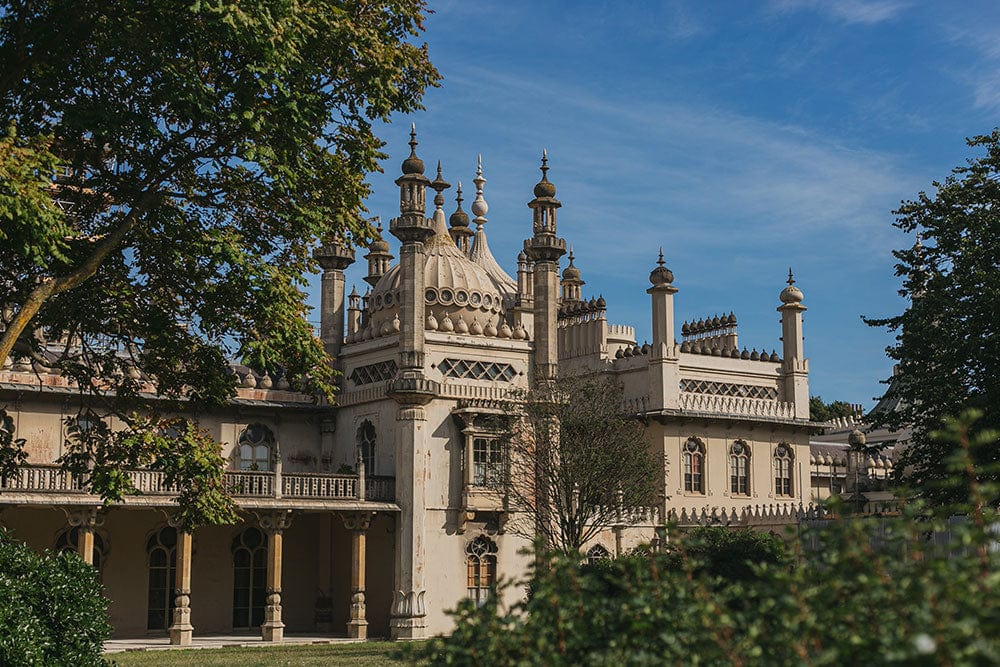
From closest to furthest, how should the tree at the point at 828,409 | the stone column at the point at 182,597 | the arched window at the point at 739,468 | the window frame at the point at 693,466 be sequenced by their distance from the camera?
the stone column at the point at 182,597 → the window frame at the point at 693,466 → the arched window at the point at 739,468 → the tree at the point at 828,409

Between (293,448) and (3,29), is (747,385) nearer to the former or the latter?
(293,448)

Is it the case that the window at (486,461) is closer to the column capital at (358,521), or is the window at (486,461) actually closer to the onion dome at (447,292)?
the column capital at (358,521)

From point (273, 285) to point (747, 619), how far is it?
10.5 m

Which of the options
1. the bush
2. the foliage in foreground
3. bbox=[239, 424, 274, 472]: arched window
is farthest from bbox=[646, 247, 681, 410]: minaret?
the foliage in foreground

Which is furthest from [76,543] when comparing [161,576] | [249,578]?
[249,578]

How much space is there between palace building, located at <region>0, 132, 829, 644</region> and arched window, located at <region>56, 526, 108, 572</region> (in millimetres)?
53

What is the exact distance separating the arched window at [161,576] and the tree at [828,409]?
4357 centimetres

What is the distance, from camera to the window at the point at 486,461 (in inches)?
1310

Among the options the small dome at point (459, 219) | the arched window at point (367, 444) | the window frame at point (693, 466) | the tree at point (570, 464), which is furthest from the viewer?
the small dome at point (459, 219)

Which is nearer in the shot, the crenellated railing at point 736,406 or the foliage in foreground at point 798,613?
the foliage in foreground at point 798,613

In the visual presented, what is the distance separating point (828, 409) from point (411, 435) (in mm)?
43256

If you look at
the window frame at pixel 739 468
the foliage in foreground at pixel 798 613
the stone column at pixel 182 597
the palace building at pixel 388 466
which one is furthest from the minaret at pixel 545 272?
the foliage in foreground at pixel 798 613

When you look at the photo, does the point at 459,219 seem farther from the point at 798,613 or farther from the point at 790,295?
the point at 798,613

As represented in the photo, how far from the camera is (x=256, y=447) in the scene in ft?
115
